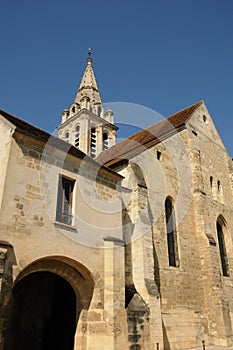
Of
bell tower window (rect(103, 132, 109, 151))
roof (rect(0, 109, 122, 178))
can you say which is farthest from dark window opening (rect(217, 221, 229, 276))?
bell tower window (rect(103, 132, 109, 151))

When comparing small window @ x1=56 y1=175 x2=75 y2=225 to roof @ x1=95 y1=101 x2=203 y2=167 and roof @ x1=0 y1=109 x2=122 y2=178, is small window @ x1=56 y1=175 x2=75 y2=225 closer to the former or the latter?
roof @ x1=0 y1=109 x2=122 y2=178

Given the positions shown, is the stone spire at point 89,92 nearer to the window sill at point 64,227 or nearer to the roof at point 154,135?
the roof at point 154,135

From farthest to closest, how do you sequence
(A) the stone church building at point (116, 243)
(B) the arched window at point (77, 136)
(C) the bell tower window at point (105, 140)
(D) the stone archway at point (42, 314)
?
(C) the bell tower window at point (105, 140) → (B) the arched window at point (77, 136) → (D) the stone archway at point (42, 314) → (A) the stone church building at point (116, 243)

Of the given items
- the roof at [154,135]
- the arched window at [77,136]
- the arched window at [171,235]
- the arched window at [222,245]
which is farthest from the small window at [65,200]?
the arched window at [77,136]

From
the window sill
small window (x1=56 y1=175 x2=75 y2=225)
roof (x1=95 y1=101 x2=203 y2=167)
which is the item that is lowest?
the window sill

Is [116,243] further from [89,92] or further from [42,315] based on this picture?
[89,92]

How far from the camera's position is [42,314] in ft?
36.0

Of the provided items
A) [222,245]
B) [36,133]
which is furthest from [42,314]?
[222,245]

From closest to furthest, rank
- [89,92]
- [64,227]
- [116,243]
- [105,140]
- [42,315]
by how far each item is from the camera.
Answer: [64,227] < [116,243] < [42,315] < [105,140] < [89,92]

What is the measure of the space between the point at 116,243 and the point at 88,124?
1036 inches

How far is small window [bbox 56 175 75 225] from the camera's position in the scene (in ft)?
27.3

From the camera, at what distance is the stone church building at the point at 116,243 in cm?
763

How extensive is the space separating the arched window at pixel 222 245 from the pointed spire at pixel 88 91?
24233mm

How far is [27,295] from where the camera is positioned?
11609 millimetres
